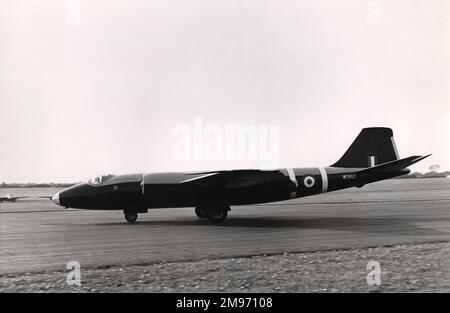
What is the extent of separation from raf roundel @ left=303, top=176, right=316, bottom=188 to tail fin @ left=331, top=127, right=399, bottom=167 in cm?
243

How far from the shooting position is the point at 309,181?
68.8ft

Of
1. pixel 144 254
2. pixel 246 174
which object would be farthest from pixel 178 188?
Result: pixel 144 254

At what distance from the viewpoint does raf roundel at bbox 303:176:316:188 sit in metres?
20.9

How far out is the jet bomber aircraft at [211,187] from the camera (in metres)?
19.6

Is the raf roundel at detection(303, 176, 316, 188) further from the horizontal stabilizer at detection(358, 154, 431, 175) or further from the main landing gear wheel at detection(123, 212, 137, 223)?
the main landing gear wheel at detection(123, 212, 137, 223)

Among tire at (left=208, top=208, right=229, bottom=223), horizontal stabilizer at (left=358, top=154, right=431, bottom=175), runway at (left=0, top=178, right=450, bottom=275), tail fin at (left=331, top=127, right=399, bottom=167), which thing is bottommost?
runway at (left=0, top=178, right=450, bottom=275)

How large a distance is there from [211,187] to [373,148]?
8344mm

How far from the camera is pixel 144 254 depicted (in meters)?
11.6

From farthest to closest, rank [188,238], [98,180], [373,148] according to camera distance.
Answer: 1. [373,148]
2. [98,180]
3. [188,238]

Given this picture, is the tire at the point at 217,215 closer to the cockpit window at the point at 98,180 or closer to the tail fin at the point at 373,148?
the cockpit window at the point at 98,180

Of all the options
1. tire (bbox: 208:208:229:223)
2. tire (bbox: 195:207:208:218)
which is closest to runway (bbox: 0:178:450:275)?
tire (bbox: 208:208:229:223)

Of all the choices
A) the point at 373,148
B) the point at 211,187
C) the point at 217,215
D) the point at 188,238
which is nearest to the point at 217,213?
the point at 217,215

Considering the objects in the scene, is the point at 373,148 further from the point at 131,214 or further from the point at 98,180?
the point at 98,180
